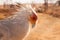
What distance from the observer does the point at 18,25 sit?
→ 2490mm

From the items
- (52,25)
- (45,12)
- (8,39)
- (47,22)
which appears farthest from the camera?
(45,12)

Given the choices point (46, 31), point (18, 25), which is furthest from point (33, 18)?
point (46, 31)

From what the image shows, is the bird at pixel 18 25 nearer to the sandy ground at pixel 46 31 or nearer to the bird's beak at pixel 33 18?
the bird's beak at pixel 33 18

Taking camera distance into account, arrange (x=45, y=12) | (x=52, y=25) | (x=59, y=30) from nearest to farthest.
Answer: (x=59, y=30) → (x=52, y=25) → (x=45, y=12)

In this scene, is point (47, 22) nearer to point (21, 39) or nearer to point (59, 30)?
point (59, 30)

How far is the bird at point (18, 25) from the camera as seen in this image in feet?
7.73

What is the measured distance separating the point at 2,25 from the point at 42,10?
18.9 ft

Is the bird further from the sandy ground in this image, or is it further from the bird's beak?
the sandy ground

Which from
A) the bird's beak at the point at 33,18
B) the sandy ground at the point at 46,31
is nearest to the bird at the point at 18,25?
the bird's beak at the point at 33,18

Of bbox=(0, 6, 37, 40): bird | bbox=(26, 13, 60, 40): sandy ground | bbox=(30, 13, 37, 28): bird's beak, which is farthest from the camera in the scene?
bbox=(26, 13, 60, 40): sandy ground

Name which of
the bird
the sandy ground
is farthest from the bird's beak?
the sandy ground

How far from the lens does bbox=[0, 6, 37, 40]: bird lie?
2.36 meters

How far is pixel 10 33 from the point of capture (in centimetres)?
238

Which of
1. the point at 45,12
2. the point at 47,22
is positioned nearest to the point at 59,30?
the point at 47,22
